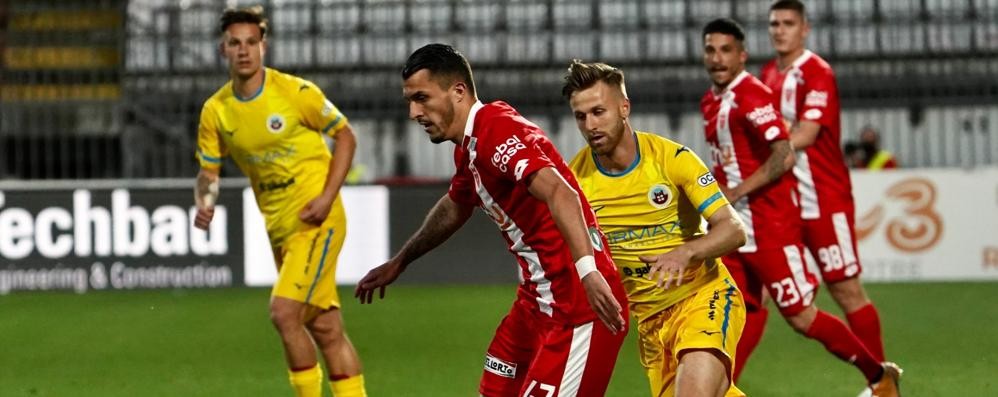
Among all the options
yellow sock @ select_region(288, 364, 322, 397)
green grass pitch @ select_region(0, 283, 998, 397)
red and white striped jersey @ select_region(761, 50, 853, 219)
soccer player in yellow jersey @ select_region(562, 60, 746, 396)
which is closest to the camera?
soccer player in yellow jersey @ select_region(562, 60, 746, 396)

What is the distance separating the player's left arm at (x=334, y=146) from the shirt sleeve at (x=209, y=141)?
0.49 m

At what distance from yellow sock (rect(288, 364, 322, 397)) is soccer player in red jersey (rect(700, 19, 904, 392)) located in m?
2.16

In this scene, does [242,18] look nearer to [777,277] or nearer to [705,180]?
[705,180]

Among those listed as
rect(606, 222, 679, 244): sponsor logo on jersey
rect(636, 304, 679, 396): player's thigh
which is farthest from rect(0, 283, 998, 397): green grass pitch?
rect(606, 222, 679, 244): sponsor logo on jersey

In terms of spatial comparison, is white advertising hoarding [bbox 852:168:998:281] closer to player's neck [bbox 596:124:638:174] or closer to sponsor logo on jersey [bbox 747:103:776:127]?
sponsor logo on jersey [bbox 747:103:776:127]

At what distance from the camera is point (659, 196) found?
553cm

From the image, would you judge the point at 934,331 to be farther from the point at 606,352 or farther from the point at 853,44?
the point at 853,44

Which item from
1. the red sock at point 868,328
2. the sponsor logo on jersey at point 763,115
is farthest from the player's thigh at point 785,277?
the sponsor logo on jersey at point 763,115

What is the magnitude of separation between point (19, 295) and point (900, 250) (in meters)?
9.48

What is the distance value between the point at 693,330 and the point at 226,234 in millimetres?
10769

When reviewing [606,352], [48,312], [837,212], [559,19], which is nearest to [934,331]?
[837,212]

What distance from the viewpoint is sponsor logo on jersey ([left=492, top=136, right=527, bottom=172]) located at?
458cm

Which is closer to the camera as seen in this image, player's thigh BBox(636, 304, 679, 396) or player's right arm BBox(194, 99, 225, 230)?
player's thigh BBox(636, 304, 679, 396)

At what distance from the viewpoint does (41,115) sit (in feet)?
60.2
